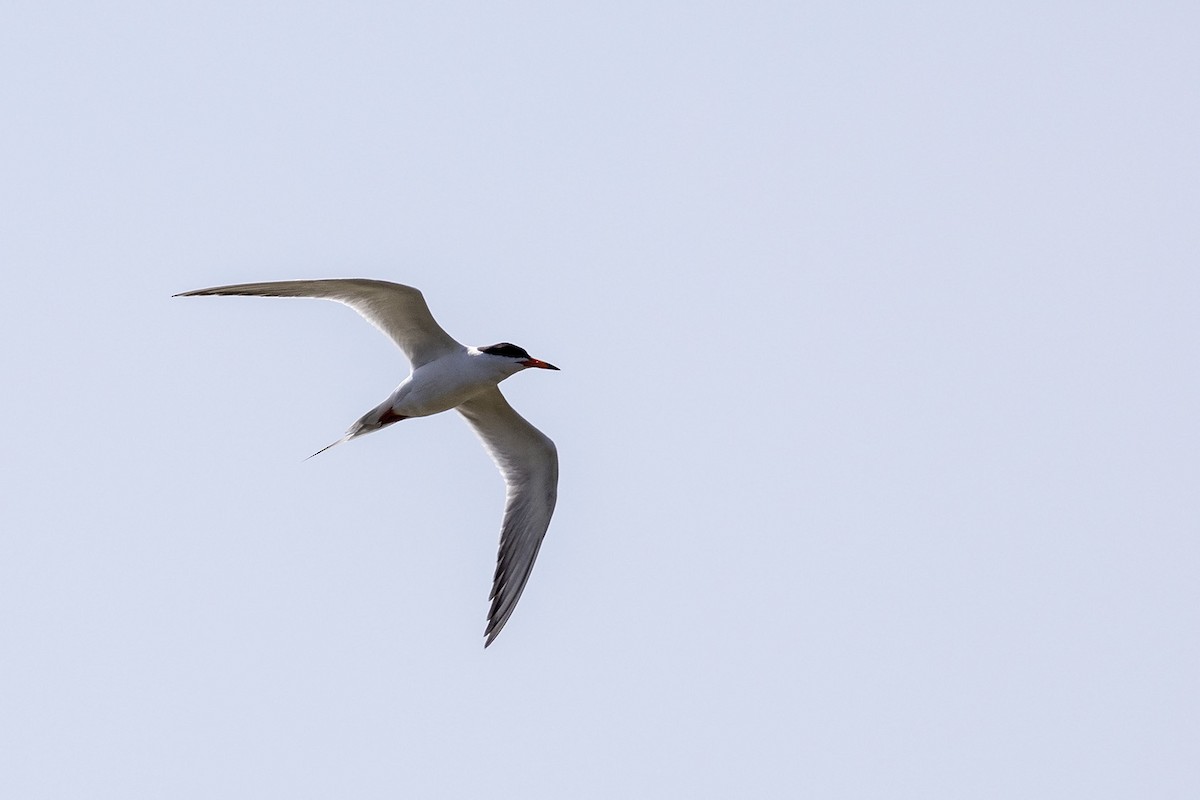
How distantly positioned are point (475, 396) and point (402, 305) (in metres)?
1.68

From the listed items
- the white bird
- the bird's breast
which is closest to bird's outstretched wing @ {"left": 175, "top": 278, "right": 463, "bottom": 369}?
the white bird

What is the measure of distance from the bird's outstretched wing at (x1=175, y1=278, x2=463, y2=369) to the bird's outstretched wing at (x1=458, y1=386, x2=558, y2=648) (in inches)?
38.0

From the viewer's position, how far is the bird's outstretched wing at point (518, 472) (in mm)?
15984

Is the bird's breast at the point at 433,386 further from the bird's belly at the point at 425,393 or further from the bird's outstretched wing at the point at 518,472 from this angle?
the bird's outstretched wing at the point at 518,472

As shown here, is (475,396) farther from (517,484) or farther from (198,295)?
(198,295)

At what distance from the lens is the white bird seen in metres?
14.6

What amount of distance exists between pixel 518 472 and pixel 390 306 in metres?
2.65

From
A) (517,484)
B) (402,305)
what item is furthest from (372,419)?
(517,484)

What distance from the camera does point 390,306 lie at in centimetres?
1480

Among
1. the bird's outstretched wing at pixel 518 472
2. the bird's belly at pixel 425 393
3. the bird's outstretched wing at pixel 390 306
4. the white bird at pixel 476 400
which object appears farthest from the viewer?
the bird's outstretched wing at pixel 518 472

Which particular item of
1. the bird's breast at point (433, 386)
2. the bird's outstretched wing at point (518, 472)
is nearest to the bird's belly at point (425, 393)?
the bird's breast at point (433, 386)

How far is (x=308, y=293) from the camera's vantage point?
14328mm

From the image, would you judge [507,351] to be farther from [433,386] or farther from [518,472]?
[518,472]

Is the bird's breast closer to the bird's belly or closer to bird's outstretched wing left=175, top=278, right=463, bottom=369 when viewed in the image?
the bird's belly
